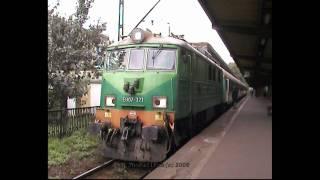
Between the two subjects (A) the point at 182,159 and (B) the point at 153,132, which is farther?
(B) the point at 153,132

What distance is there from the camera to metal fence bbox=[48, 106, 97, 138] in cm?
660

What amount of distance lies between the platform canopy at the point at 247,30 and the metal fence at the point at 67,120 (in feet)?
9.18

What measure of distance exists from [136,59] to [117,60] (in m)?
0.40

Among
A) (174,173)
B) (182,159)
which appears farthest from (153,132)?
(174,173)

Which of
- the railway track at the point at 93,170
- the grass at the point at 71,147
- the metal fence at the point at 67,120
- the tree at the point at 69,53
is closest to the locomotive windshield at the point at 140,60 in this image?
the tree at the point at 69,53

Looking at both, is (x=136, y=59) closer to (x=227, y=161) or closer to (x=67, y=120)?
(x=67, y=120)

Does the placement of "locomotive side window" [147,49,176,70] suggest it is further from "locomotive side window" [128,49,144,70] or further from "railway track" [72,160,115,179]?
"railway track" [72,160,115,179]

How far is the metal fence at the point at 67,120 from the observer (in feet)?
21.6

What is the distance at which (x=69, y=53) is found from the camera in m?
6.58

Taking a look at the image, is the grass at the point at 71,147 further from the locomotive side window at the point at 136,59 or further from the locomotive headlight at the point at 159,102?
the locomotive side window at the point at 136,59
